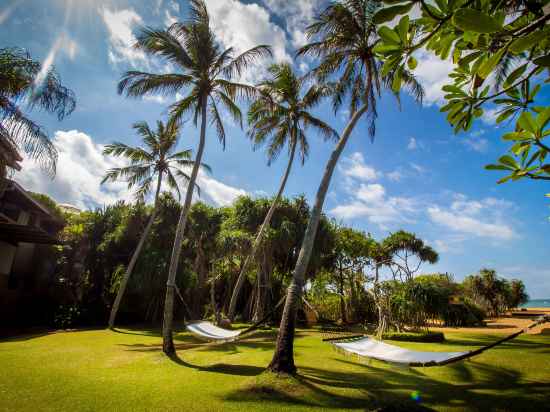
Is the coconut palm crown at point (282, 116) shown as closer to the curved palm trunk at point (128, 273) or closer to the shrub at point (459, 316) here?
the curved palm trunk at point (128, 273)

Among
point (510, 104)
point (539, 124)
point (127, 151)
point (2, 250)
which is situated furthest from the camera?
point (127, 151)

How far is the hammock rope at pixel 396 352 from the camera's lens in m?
4.09

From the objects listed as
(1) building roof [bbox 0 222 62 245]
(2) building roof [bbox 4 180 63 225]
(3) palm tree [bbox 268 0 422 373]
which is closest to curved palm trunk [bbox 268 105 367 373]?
(3) palm tree [bbox 268 0 422 373]

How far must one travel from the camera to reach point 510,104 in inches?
50.8

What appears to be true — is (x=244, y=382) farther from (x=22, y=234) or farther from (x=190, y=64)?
(x=22, y=234)

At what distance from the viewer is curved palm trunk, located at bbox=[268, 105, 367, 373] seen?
5258mm

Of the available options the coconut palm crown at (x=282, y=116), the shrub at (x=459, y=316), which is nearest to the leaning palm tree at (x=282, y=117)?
the coconut palm crown at (x=282, y=116)

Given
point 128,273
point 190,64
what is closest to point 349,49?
point 190,64

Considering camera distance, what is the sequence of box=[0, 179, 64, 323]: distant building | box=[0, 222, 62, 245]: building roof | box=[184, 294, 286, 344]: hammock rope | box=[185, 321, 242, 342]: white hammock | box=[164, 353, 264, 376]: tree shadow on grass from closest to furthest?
1. box=[164, 353, 264, 376]: tree shadow on grass
2. box=[184, 294, 286, 344]: hammock rope
3. box=[185, 321, 242, 342]: white hammock
4. box=[0, 222, 62, 245]: building roof
5. box=[0, 179, 64, 323]: distant building

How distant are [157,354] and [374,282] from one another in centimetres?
833

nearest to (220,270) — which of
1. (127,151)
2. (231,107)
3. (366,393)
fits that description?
(127,151)

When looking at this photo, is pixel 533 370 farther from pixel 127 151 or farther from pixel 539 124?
pixel 127 151

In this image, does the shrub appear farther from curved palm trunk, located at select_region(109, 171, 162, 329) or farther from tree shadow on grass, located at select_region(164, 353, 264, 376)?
Answer: curved palm trunk, located at select_region(109, 171, 162, 329)

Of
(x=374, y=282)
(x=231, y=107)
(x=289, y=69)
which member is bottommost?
(x=374, y=282)
